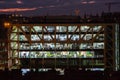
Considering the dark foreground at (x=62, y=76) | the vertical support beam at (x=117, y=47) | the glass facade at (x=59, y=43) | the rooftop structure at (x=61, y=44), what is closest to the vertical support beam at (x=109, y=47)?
the rooftop structure at (x=61, y=44)

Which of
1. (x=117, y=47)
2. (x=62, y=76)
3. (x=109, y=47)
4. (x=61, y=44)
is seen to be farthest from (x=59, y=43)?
(x=62, y=76)

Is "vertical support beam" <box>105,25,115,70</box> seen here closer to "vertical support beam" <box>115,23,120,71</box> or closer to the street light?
"vertical support beam" <box>115,23,120,71</box>

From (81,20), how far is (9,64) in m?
9.08

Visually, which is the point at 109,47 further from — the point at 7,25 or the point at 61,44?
the point at 7,25

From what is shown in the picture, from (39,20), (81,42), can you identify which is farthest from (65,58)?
(39,20)

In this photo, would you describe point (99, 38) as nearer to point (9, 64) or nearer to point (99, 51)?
point (99, 51)

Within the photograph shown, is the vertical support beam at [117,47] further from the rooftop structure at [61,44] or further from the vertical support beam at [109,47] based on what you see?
the vertical support beam at [109,47]

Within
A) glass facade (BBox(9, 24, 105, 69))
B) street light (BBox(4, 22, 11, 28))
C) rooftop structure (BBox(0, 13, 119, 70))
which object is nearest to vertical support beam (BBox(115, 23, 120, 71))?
rooftop structure (BBox(0, 13, 119, 70))

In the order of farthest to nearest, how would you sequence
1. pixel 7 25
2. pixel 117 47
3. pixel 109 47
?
pixel 109 47 → pixel 7 25 → pixel 117 47

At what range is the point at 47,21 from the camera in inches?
A: 1774

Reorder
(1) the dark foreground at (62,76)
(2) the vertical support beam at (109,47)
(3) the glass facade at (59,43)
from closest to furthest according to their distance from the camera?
1. (1) the dark foreground at (62,76)
2. (2) the vertical support beam at (109,47)
3. (3) the glass facade at (59,43)

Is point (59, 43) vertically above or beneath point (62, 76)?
above

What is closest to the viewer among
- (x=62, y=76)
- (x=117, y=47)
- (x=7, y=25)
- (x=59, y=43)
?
(x=62, y=76)

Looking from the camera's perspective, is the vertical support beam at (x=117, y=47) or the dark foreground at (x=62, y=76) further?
the vertical support beam at (x=117, y=47)
